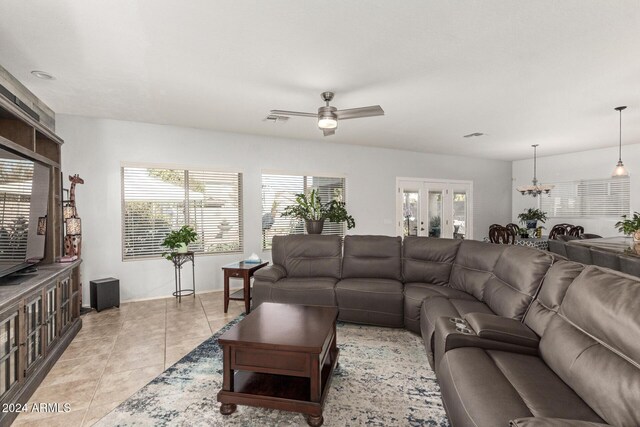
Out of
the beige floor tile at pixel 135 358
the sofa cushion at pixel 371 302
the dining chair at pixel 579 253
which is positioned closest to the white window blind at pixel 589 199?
the dining chair at pixel 579 253

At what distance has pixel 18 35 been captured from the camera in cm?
225

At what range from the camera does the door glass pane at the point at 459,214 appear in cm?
753

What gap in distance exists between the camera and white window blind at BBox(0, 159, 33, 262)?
7.32 ft

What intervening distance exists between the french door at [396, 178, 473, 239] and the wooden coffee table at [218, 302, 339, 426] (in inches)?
200

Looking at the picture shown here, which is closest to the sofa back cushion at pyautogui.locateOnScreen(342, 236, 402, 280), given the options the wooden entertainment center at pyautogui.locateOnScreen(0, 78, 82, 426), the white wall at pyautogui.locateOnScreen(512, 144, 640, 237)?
the wooden entertainment center at pyautogui.locateOnScreen(0, 78, 82, 426)

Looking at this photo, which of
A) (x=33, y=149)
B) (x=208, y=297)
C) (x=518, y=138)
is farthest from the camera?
(x=518, y=138)

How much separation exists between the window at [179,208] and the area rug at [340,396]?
2.41 m

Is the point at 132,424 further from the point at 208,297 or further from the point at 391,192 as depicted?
the point at 391,192

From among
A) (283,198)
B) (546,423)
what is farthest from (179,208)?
(546,423)

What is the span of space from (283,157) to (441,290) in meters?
3.52

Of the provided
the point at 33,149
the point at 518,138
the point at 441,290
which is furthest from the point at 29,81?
the point at 518,138

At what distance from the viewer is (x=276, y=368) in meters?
1.92

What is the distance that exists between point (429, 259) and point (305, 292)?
1.54 metres

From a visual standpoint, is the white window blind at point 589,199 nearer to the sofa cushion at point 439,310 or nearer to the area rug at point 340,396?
the sofa cushion at point 439,310
